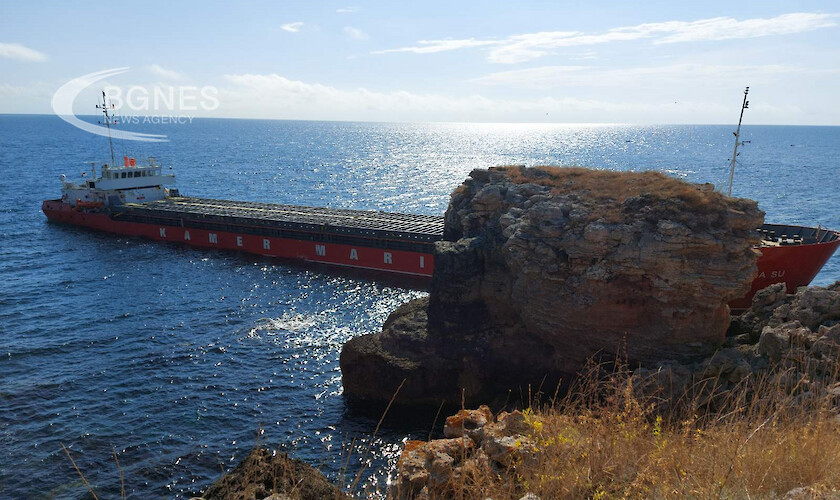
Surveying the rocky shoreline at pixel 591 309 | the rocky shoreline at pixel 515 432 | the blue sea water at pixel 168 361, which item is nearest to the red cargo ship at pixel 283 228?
the blue sea water at pixel 168 361

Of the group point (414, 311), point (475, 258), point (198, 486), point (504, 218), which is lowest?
point (198, 486)

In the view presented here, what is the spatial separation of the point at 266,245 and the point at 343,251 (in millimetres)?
8097

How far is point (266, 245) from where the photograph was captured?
48781 millimetres

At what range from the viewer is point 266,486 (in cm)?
1032

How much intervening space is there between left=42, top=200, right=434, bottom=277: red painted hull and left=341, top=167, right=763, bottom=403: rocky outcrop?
13308mm

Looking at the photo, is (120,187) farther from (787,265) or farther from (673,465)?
(673,465)

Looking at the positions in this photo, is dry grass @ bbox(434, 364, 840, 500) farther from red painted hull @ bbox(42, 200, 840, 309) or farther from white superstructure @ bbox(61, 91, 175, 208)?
white superstructure @ bbox(61, 91, 175, 208)

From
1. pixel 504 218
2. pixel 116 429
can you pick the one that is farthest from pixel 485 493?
pixel 116 429

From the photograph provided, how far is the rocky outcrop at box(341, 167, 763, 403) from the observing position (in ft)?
66.7

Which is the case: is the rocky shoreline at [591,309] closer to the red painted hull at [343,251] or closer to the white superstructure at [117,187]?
the red painted hull at [343,251]

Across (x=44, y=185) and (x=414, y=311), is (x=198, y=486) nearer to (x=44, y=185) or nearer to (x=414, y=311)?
(x=414, y=311)

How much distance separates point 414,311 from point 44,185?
87.1 m

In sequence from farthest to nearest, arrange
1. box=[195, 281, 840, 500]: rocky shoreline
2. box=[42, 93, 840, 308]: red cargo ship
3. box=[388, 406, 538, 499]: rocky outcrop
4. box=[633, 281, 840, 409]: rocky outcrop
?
box=[42, 93, 840, 308]: red cargo ship < box=[633, 281, 840, 409]: rocky outcrop < box=[388, 406, 538, 499]: rocky outcrop < box=[195, 281, 840, 500]: rocky shoreline

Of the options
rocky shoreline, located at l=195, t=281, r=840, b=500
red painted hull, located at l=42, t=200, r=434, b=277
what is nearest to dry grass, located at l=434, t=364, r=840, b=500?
rocky shoreline, located at l=195, t=281, r=840, b=500
